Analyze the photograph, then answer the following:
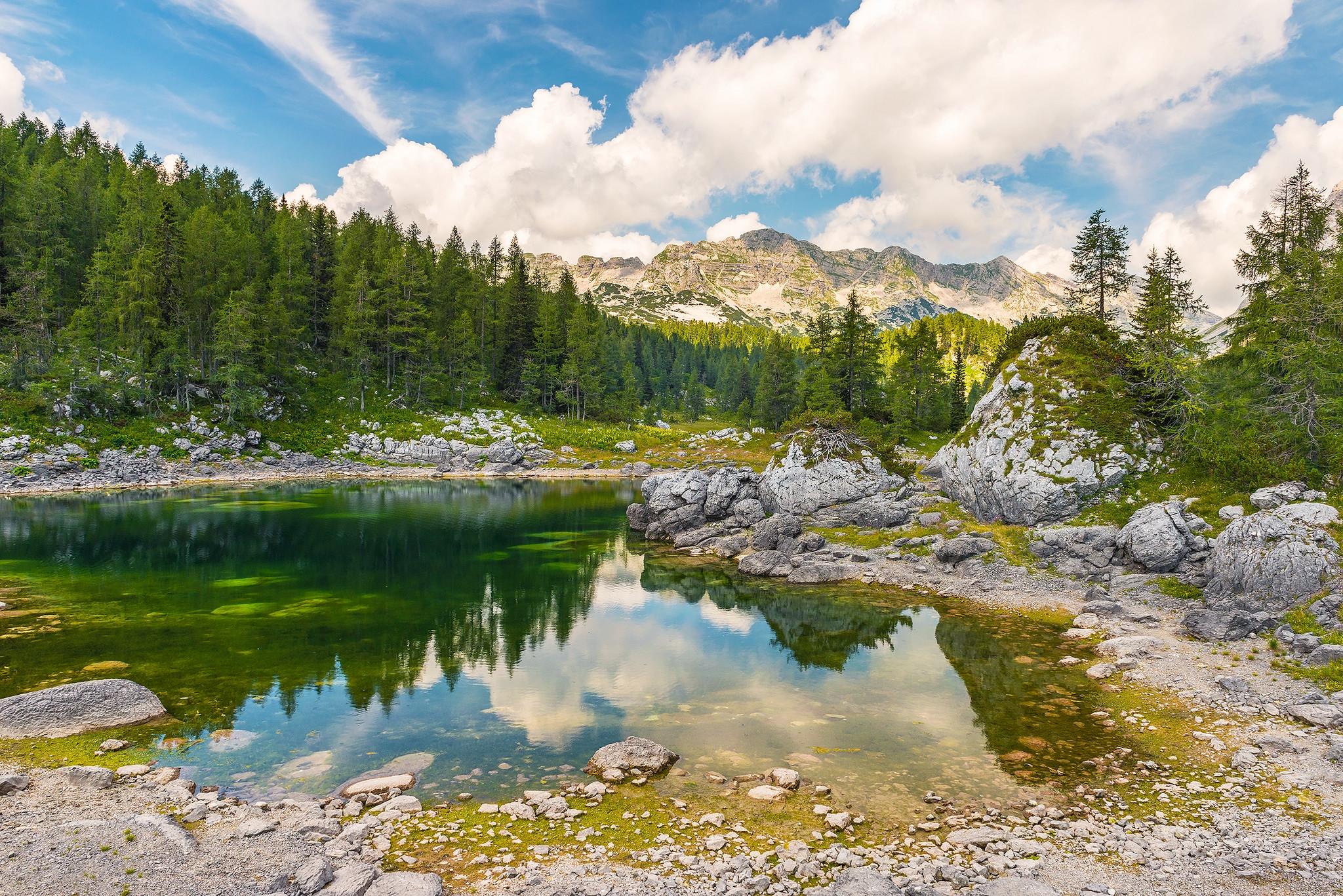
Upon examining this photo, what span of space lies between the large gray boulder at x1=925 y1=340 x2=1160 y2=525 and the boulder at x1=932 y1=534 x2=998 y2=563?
3.59 m

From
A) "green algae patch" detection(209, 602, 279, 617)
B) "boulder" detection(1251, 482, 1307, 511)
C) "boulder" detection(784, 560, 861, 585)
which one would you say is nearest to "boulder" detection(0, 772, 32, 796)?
"green algae patch" detection(209, 602, 279, 617)

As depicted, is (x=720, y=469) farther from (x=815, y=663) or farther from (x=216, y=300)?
(x=216, y=300)

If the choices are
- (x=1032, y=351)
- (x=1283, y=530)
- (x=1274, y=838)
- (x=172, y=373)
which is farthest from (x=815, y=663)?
(x=172, y=373)

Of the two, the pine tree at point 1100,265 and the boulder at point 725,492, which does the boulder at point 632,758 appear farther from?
the pine tree at point 1100,265

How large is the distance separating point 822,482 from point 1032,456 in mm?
15676

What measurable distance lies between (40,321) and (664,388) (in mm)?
139073

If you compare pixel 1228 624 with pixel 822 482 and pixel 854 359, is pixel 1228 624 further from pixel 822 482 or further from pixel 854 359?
pixel 854 359

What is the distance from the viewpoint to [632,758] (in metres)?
17.9

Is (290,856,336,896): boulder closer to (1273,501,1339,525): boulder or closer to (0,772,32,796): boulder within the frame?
(0,772,32,796): boulder

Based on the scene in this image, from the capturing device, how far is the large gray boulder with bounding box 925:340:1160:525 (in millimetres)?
39844

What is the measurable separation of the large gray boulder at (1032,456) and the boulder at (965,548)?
3.59m

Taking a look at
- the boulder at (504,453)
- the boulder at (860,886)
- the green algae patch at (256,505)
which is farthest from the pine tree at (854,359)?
the boulder at (860,886)

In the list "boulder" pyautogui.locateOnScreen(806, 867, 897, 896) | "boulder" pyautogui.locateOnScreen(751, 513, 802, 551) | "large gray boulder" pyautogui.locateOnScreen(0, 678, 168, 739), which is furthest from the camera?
"boulder" pyautogui.locateOnScreen(751, 513, 802, 551)

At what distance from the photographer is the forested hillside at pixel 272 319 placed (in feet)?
280
